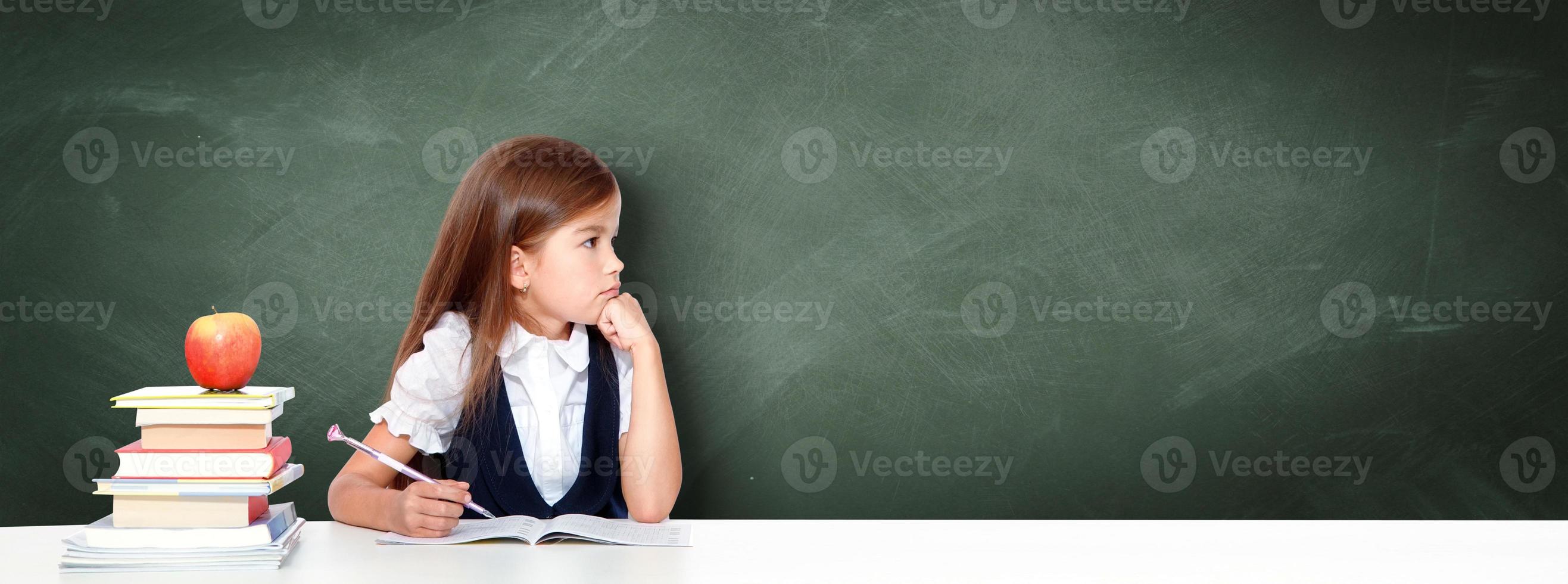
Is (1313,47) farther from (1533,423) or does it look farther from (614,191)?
(614,191)

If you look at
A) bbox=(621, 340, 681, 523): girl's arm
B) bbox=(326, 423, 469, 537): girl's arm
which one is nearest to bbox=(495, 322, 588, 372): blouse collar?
bbox=(621, 340, 681, 523): girl's arm

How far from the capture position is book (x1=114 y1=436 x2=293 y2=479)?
112 cm

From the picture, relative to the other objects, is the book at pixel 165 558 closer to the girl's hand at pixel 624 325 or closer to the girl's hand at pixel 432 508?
the girl's hand at pixel 432 508

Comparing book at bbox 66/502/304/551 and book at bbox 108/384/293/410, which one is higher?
book at bbox 108/384/293/410

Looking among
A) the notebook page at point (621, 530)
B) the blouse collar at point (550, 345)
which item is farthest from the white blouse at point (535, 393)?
the notebook page at point (621, 530)

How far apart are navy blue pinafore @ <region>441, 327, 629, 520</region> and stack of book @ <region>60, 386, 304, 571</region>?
18.8 inches

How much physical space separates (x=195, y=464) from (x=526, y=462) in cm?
57

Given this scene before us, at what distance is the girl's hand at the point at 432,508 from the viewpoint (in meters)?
1.24

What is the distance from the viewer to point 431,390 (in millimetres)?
1559

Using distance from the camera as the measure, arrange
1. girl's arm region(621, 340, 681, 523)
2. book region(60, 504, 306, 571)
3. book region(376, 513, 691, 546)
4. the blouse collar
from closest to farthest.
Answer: book region(60, 504, 306, 571), book region(376, 513, 691, 546), girl's arm region(621, 340, 681, 523), the blouse collar

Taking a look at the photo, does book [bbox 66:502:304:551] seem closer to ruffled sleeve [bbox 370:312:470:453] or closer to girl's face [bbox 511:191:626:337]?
ruffled sleeve [bbox 370:312:470:453]

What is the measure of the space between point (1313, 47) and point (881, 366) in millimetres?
1036

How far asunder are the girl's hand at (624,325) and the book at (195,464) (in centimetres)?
57

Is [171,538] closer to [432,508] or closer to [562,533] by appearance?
[432,508]
